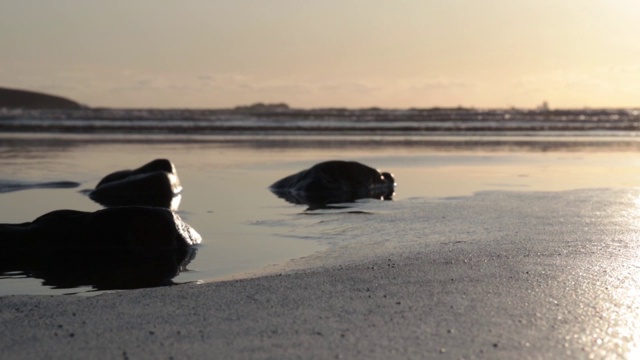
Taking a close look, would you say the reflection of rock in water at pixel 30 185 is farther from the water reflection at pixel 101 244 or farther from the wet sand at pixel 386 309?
the wet sand at pixel 386 309

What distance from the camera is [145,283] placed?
5688 mm

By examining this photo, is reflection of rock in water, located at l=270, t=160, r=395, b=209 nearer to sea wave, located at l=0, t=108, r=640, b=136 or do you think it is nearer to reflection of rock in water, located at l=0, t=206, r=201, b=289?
reflection of rock in water, located at l=0, t=206, r=201, b=289

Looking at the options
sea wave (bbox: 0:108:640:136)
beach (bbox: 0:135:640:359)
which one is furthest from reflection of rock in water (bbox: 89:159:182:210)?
sea wave (bbox: 0:108:640:136)

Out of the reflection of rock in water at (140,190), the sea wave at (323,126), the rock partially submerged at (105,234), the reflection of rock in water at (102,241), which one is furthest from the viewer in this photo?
the sea wave at (323,126)

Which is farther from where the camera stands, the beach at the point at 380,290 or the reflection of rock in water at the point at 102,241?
the reflection of rock in water at the point at 102,241

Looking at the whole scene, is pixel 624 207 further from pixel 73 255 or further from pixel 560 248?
pixel 73 255

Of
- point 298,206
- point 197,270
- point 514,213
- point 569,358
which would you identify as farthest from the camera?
point 298,206

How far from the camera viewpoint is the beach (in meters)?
3.88

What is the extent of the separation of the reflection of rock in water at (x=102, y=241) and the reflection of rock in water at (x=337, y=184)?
4.30 metres

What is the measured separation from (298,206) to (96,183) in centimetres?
426

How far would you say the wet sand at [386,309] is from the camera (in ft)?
12.6

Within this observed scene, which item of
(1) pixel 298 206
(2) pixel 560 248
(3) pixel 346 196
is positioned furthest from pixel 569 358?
(3) pixel 346 196

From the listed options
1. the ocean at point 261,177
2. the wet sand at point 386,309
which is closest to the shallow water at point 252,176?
the ocean at point 261,177

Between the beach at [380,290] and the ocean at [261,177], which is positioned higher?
the beach at [380,290]
